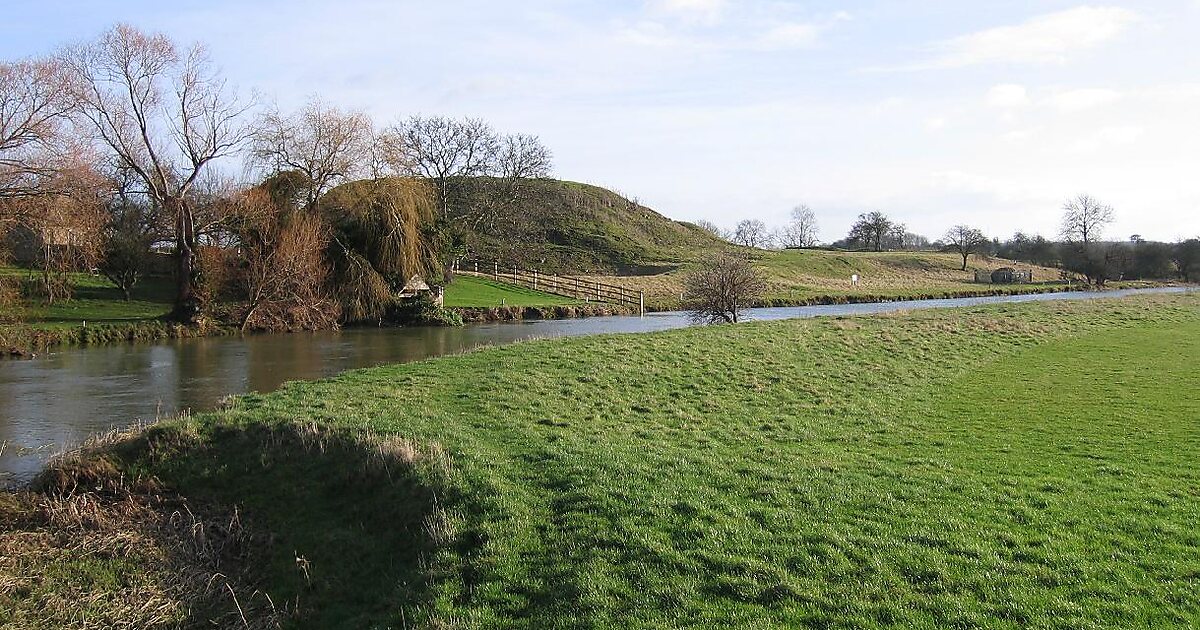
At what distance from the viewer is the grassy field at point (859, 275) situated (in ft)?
196

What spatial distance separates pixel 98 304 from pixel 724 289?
30.5m

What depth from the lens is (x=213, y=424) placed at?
1276 centimetres

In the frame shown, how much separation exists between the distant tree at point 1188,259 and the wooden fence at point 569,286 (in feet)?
207

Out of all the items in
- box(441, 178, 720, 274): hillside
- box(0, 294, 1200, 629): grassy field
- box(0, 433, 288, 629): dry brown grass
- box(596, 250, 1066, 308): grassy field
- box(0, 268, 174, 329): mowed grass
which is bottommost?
box(0, 433, 288, 629): dry brown grass

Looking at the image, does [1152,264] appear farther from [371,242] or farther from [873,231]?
[371,242]

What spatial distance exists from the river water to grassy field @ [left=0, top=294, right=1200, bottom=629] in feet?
11.2

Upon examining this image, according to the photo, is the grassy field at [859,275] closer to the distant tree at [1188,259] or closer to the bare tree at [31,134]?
the distant tree at [1188,259]

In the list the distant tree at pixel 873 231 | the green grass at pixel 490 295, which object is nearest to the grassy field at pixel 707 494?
the green grass at pixel 490 295

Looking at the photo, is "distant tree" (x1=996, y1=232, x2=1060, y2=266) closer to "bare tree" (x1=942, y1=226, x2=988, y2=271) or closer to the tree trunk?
"bare tree" (x1=942, y1=226, x2=988, y2=271)

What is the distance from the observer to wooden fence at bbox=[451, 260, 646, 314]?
5412cm

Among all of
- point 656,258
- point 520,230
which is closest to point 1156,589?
point 520,230

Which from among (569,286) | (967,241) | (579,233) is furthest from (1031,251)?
(569,286)

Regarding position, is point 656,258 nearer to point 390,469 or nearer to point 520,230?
point 520,230

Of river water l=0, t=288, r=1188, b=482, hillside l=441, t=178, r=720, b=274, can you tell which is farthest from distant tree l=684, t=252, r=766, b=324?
hillside l=441, t=178, r=720, b=274
